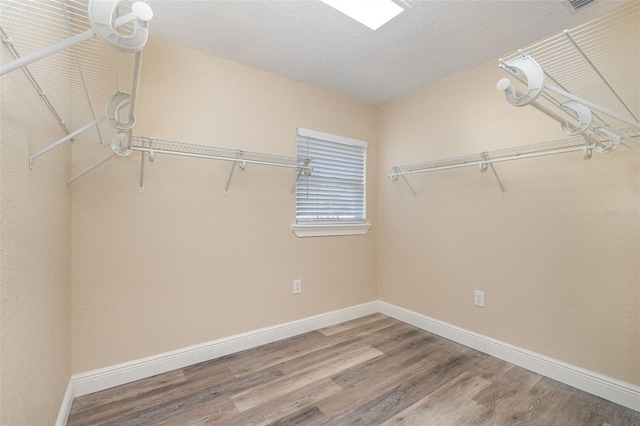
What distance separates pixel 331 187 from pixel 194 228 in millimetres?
1309

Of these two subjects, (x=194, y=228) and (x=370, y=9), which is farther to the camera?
(x=194, y=228)

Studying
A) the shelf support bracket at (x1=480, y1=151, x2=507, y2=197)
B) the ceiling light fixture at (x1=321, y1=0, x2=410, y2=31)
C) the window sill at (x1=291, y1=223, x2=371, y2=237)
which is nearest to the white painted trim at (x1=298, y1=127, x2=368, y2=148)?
the window sill at (x1=291, y1=223, x2=371, y2=237)

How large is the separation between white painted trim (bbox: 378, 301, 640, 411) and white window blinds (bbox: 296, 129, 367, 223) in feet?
3.96

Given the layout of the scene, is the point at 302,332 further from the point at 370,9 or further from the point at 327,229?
the point at 370,9

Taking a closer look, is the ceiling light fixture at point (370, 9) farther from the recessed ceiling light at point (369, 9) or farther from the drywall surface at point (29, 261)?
the drywall surface at point (29, 261)

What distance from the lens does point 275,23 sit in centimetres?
171

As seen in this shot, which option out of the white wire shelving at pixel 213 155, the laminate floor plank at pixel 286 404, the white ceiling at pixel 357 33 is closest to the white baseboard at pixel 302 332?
the laminate floor plank at pixel 286 404

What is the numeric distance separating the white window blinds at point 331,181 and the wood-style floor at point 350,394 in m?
1.20

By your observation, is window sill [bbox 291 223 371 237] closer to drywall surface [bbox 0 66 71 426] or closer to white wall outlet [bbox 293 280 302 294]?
white wall outlet [bbox 293 280 302 294]

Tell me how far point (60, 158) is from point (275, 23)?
1395 millimetres

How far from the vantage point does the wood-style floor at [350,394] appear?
145 centimetres

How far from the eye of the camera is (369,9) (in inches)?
62.4

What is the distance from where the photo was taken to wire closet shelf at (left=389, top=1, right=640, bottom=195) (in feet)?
3.21

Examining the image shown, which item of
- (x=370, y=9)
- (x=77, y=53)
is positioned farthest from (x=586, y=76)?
(x=77, y=53)
